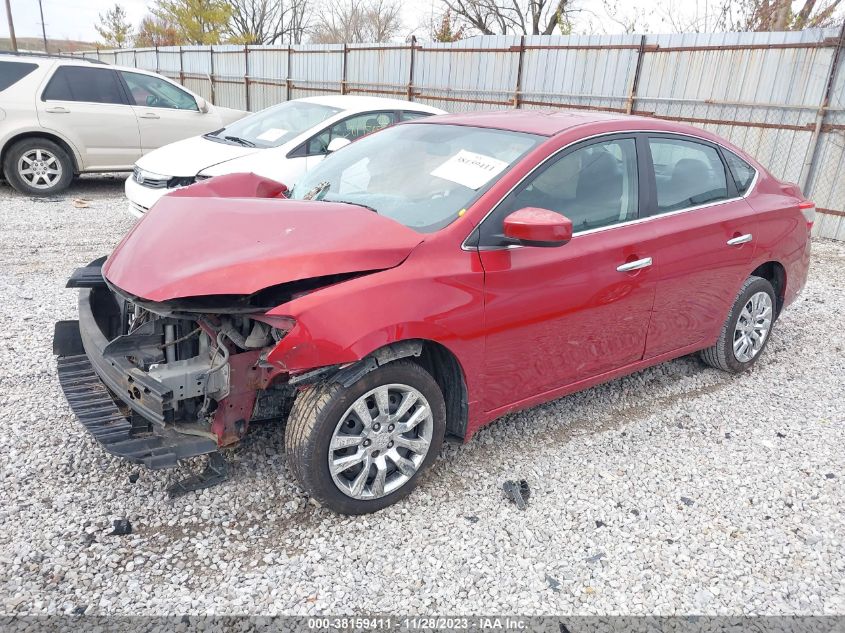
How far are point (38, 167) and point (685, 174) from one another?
8.82 meters

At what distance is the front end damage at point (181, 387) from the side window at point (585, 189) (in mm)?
1158

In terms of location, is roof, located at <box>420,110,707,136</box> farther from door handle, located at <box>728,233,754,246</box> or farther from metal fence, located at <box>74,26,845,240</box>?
metal fence, located at <box>74,26,845,240</box>

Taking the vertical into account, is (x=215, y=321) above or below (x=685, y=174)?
below

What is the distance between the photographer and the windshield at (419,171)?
3072 mm

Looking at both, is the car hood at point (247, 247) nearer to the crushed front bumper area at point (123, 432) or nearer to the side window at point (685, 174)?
the crushed front bumper area at point (123, 432)

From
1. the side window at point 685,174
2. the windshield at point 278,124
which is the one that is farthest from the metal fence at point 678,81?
the side window at point 685,174

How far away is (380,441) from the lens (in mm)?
2834

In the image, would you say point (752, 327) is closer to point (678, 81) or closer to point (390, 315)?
point (390, 315)

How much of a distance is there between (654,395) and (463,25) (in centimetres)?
3118

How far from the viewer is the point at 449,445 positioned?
350 cm

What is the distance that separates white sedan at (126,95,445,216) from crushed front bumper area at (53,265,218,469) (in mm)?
3739

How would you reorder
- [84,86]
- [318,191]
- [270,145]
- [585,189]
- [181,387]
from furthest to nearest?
[84,86] < [270,145] < [318,191] < [585,189] < [181,387]

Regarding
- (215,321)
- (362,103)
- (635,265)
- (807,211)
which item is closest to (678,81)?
(362,103)

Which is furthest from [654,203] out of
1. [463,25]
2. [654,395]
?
[463,25]
